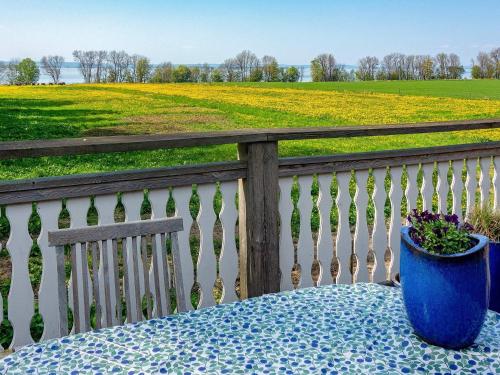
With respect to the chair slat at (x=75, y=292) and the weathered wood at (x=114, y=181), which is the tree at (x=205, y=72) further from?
the chair slat at (x=75, y=292)

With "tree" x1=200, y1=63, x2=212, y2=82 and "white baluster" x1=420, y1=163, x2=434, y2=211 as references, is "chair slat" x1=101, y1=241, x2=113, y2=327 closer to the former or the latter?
"white baluster" x1=420, y1=163, x2=434, y2=211

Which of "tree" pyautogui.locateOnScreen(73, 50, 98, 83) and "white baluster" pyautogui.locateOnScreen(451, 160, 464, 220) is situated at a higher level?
"tree" pyautogui.locateOnScreen(73, 50, 98, 83)

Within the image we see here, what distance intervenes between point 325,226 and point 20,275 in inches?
55.3

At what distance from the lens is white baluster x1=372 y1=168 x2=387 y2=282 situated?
3.15m

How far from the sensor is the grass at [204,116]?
10758 mm

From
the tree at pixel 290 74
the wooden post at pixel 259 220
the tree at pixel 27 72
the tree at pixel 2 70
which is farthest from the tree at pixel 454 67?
the wooden post at pixel 259 220

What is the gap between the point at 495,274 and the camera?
1790 mm

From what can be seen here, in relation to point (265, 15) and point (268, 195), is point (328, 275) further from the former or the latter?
point (265, 15)

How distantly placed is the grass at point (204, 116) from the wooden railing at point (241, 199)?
1.32 metres

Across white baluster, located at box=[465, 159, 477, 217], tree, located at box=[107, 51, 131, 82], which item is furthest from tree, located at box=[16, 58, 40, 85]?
white baluster, located at box=[465, 159, 477, 217]

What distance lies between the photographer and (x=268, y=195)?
9.18 feet

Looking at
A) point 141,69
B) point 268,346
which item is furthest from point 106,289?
point 141,69

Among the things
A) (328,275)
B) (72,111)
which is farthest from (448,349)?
(72,111)

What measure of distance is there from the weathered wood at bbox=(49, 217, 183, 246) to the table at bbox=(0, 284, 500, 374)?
0.35 metres
